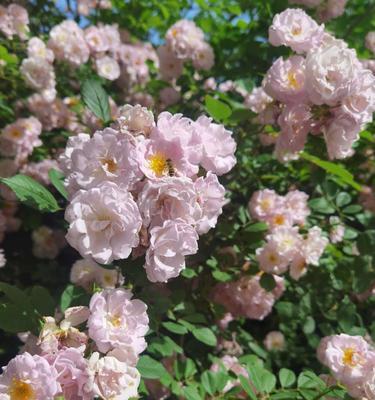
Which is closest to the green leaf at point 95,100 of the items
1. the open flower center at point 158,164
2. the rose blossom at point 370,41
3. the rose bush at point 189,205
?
the rose bush at point 189,205

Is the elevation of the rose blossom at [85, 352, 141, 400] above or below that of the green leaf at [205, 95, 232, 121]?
below

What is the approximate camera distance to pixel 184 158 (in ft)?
3.96

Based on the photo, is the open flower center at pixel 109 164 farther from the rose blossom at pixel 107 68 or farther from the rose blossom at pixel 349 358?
the rose blossom at pixel 107 68

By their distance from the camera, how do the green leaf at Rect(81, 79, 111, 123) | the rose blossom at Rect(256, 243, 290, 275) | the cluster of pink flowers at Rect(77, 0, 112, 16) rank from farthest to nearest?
the cluster of pink flowers at Rect(77, 0, 112, 16) < the rose blossom at Rect(256, 243, 290, 275) < the green leaf at Rect(81, 79, 111, 123)

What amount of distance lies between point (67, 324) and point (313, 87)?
38.1 inches

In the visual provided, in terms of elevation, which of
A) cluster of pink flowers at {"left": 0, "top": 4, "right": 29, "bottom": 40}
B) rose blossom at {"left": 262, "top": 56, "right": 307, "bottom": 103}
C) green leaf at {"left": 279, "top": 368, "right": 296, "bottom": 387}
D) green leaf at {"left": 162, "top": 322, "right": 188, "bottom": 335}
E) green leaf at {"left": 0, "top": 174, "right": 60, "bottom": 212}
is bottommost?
green leaf at {"left": 162, "top": 322, "right": 188, "bottom": 335}

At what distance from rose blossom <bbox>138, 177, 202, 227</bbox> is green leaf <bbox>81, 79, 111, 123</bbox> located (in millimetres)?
493

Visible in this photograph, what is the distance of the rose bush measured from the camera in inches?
44.3

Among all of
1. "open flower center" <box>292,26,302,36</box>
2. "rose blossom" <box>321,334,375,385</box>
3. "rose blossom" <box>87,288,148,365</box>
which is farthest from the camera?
"open flower center" <box>292,26,302,36</box>

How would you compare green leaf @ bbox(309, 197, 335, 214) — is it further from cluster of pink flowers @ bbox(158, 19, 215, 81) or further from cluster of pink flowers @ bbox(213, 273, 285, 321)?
cluster of pink flowers @ bbox(158, 19, 215, 81)

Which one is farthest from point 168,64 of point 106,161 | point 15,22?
point 106,161

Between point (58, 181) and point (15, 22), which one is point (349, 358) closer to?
point (58, 181)

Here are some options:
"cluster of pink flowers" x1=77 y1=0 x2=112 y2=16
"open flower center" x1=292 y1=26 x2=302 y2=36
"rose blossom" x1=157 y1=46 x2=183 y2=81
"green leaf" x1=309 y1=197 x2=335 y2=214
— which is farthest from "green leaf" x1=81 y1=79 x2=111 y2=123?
"cluster of pink flowers" x1=77 y1=0 x2=112 y2=16

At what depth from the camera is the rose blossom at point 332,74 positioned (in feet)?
4.93
